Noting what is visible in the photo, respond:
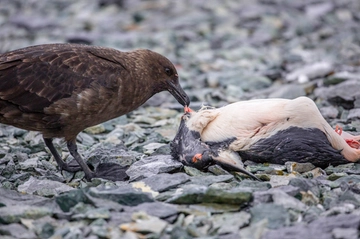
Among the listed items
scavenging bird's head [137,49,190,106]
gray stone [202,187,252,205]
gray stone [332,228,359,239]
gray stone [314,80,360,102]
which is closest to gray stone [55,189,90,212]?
gray stone [202,187,252,205]

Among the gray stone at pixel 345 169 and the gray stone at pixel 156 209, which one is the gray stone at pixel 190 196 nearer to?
the gray stone at pixel 156 209

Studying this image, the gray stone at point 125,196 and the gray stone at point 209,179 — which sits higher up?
the gray stone at point 125,196

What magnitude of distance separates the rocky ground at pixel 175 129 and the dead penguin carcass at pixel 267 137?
4.2 inches

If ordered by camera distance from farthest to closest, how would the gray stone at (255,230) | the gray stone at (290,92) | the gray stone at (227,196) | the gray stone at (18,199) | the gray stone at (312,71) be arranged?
1. the gray stone at (312,71)
2. the gray stone at (290,92)
3. the gray stone at (18,199)
4. the gray stone at (227,196)
5. the gray stone at (255,230)

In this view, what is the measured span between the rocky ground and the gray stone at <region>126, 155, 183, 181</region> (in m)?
0.02

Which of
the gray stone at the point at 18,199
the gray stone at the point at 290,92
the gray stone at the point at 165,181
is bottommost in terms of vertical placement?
the gray stone at the point at 290,92

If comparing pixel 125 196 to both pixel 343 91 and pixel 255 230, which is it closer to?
pixel 255 230

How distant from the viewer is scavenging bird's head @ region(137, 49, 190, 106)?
6.75m

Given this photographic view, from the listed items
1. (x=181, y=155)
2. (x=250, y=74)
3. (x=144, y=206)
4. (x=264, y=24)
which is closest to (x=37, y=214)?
(x=144, y=206)

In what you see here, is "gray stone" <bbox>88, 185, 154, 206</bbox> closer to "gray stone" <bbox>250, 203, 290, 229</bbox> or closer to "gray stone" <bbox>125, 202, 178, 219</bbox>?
"gray stone" <bbox>125, 202, 178, 219</bbox>

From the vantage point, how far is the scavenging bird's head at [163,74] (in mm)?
6754

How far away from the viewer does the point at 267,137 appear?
19.2 feet

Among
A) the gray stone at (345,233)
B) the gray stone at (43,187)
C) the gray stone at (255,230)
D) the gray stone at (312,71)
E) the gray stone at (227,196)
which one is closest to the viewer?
the gray stone at (345,233)

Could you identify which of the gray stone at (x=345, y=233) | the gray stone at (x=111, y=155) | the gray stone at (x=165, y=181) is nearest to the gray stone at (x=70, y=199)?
the gray stone at (x=165, y=181)
